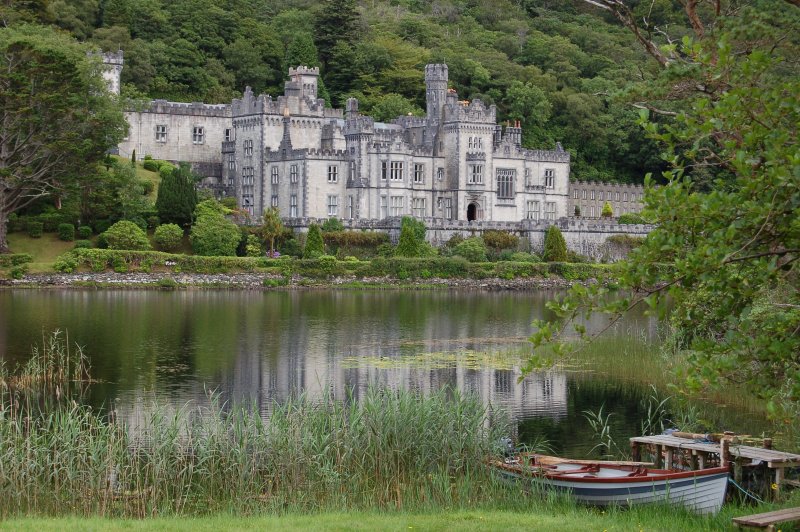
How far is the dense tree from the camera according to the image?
2293 inches

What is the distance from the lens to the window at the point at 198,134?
81.7 m

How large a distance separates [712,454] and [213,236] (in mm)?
47708

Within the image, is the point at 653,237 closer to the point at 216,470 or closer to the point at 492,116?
the point at 216,470

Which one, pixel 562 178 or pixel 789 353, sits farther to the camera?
pixel 562 178

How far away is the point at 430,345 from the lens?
39.4 metres

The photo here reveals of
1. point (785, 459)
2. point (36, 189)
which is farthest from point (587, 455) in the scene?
point (36, 189)

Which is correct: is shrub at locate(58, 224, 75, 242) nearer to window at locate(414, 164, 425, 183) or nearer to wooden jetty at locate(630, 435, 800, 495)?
window at locate(414, 164, 425, 183)

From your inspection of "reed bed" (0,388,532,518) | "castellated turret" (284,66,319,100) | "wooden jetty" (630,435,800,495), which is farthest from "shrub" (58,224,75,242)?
"wooden jetty" (630,435,800,495)

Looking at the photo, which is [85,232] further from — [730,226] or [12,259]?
[730,226]

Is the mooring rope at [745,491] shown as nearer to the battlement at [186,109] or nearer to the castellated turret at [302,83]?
the castellated turret at [302,83]

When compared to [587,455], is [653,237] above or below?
above

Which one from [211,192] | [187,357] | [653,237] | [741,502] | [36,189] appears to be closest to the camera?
[653,237]

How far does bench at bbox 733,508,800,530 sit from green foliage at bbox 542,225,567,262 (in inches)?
2323

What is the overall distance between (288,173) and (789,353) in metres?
62.9
